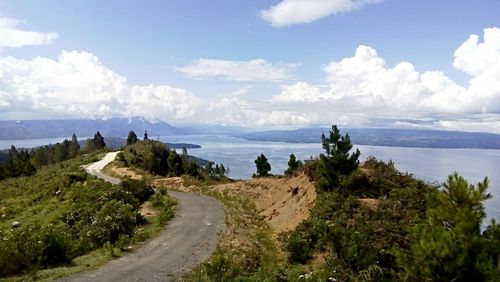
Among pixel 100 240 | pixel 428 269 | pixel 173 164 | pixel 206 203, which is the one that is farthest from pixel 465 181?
pixel 173 164

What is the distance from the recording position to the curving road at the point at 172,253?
15797 mm

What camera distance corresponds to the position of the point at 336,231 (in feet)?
53.3

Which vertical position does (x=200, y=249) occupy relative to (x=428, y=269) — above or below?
below

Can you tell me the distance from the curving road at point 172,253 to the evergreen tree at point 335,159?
6998 millimetres

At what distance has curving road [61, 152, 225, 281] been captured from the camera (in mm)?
15797

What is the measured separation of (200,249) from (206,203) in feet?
50.3

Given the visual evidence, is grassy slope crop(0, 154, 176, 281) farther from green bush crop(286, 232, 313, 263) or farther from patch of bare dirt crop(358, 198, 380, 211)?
patch of bare dirt crop(358, 198, 380, 211)

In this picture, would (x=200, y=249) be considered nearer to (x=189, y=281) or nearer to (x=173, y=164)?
(x=189, y=281)

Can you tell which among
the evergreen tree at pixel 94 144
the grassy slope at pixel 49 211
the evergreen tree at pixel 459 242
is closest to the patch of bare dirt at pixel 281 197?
the grassy slope at pixel 49 211

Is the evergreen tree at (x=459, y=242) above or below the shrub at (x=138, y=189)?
above

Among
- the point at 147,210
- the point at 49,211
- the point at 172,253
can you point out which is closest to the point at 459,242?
the point at 172,253

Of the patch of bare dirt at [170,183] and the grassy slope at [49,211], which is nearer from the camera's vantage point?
the grassy slope at [49,211]

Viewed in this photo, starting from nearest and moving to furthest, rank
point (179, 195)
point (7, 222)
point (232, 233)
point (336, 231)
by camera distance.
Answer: point (336, 231) < point (232, 233) < point (7, 222) < point (179, 195)

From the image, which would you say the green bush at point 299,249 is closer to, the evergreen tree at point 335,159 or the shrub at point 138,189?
the evergreen tree at point 335,159
